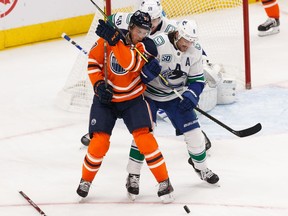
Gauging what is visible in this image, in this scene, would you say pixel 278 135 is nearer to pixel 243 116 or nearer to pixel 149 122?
pixel 243 116

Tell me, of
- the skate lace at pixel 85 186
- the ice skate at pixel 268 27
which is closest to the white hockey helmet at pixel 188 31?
the skate lace at pixel 85 186

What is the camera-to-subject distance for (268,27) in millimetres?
8883

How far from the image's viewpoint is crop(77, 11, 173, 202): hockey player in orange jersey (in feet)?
15.3

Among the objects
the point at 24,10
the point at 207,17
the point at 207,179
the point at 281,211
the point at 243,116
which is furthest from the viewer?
the point at 24,10

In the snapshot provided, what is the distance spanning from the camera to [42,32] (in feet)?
29.1

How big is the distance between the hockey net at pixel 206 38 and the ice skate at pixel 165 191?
1871 mm

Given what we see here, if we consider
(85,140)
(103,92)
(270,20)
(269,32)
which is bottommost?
(269,32)

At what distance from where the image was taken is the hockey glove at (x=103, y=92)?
183 inches

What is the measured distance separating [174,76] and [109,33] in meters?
0.57

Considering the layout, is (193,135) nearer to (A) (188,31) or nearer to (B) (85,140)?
(A) (188,31)

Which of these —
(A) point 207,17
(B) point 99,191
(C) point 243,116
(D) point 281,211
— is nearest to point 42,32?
(A) point 207,17

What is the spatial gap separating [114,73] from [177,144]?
1.29m

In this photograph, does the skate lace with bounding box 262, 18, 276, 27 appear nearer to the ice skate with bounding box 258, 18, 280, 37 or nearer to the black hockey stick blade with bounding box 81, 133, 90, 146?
the ice skate with bounding box 258, 18, 280, 37

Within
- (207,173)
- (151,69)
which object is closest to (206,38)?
(207,173)
